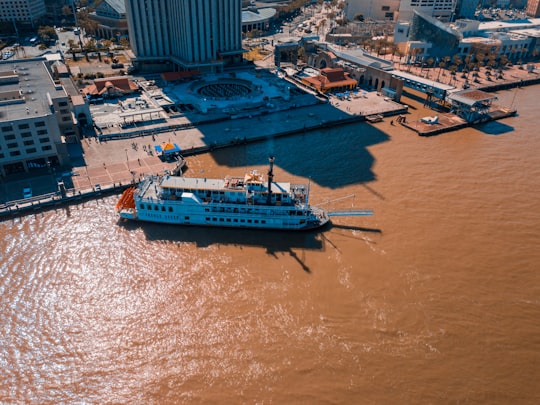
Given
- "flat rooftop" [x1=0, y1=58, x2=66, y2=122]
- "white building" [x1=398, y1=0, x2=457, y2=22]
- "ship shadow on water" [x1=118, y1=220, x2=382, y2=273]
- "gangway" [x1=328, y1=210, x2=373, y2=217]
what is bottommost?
"ship shadow on water" [x1=118, y1=220, x2=382, y2=273]

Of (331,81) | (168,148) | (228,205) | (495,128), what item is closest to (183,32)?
(331,81)

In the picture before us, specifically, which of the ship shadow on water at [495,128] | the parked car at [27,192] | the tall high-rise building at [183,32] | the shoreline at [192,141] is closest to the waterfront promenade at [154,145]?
the shoreline at [192,141]

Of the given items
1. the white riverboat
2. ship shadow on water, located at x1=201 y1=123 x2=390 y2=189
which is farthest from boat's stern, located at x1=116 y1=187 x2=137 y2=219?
ship shadow on water, located at x1=201 y1=123 x2=390 y2=189

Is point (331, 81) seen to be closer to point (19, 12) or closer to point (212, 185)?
point (212, 185)

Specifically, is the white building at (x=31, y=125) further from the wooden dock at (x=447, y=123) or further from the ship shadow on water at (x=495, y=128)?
the ship shadow on water at (x=495, y=128)

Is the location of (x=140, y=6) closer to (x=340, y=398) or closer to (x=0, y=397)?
(x=0, y=397)

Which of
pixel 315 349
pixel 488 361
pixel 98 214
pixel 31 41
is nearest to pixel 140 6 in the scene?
pixel 31 41

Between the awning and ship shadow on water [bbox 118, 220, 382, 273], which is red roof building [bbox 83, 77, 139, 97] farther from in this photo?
ship shadow on water [bbox 118, 220, 382, 273]
